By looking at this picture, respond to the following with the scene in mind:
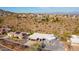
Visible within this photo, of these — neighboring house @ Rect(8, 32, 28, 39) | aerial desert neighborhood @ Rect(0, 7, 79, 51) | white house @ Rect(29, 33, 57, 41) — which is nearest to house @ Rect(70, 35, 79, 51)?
aerial desert neighborhood @ Rect(0, 7, 79, 51)

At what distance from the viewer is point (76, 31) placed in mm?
1421

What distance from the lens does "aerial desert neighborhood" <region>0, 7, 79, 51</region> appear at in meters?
1.42

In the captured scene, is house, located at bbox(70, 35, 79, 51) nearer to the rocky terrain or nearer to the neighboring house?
the rocky terrain

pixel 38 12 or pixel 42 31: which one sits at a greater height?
pixel 38 12

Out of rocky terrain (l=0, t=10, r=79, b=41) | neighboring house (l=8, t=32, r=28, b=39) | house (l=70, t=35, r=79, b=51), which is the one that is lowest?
house (l=70, t=35, r=79, b=51)

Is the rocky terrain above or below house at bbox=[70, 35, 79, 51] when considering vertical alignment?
above

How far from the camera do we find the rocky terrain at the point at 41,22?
1430 mm

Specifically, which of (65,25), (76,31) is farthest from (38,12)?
(76,31)

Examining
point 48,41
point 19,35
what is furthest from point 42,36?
point 19,35

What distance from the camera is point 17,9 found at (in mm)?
1434

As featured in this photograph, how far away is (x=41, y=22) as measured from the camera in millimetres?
1439
